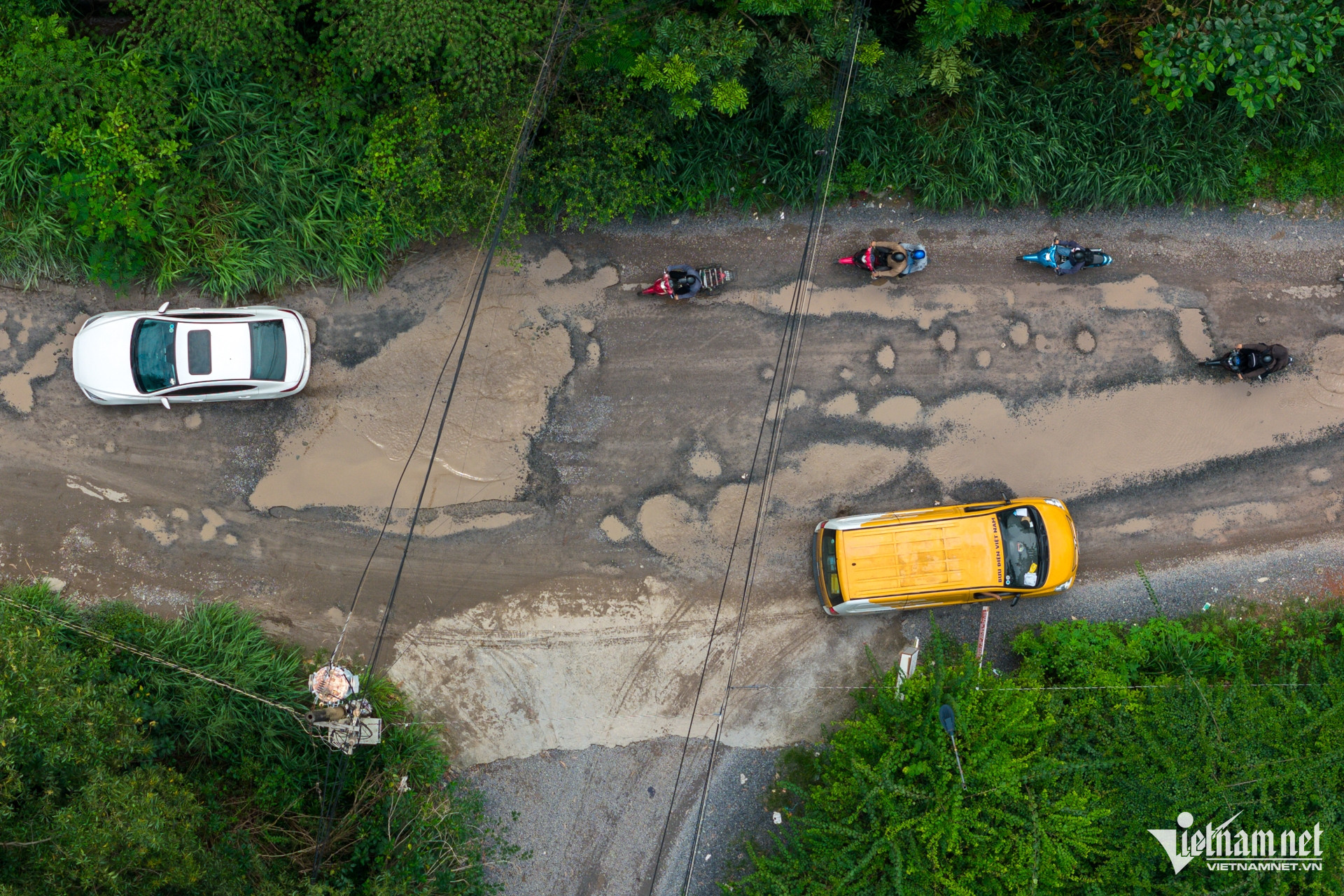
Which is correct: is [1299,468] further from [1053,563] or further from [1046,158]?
[1046,158]

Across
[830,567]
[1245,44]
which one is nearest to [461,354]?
[830,567]

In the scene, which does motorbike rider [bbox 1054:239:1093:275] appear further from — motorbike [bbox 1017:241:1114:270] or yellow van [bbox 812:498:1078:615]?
yellow van [bbox 812:498:1078:615]

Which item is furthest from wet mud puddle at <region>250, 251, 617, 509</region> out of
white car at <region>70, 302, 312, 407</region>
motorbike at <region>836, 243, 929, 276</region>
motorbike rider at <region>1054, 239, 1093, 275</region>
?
motorbike rider at <region>1054, 239, 1093, 275</region>

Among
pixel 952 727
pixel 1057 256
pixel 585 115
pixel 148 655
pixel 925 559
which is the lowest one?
pixel 148 655

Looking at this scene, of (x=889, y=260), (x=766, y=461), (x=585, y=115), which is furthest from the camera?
(x=766, y=461)

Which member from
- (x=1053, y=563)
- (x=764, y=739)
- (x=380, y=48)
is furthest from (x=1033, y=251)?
(x=380, y=48)

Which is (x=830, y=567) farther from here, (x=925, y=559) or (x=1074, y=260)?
(x=1074, y=260)

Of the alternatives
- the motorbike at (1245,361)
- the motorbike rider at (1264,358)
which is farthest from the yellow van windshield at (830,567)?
the motorbike rider at (1264,358)
